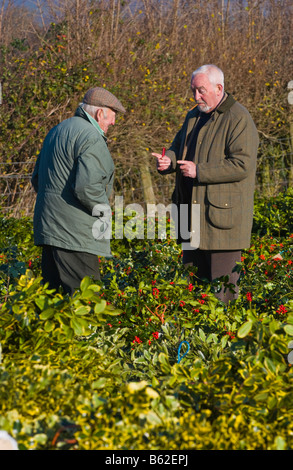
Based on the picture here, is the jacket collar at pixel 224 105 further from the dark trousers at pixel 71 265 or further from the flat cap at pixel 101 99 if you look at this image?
the dark trousers at pixel 71 265

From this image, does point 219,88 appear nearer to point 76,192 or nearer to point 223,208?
point 223,208

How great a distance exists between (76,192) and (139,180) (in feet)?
20.2

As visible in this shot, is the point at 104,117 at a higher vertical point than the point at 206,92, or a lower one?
lower

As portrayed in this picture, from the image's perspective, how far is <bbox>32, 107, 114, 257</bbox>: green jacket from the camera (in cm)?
370

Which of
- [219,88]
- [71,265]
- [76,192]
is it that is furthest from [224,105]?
[71,265]

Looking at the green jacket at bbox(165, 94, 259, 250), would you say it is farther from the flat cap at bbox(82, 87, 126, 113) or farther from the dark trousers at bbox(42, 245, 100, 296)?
the dark trousers at bbox(42, 245, 100, 296)

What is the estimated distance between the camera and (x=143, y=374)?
3049mm

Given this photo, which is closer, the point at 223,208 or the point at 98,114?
the point at 98,114

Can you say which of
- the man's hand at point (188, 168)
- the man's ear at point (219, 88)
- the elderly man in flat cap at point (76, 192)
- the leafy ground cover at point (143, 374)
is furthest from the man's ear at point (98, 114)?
the leafy ground cover at point (143, 374)

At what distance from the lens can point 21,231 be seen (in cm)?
626

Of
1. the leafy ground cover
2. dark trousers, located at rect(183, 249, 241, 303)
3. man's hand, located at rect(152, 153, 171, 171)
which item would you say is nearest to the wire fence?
man's hand, located at rect(152, 153, 171, 171)

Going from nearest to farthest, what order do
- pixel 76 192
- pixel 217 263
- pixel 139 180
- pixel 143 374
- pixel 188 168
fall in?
pixel 143 374, pixel 76 192, pixel 188 168, pixel 217 263, pixel 139 180

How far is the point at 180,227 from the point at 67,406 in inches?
98.6

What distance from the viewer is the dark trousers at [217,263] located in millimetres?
4168
